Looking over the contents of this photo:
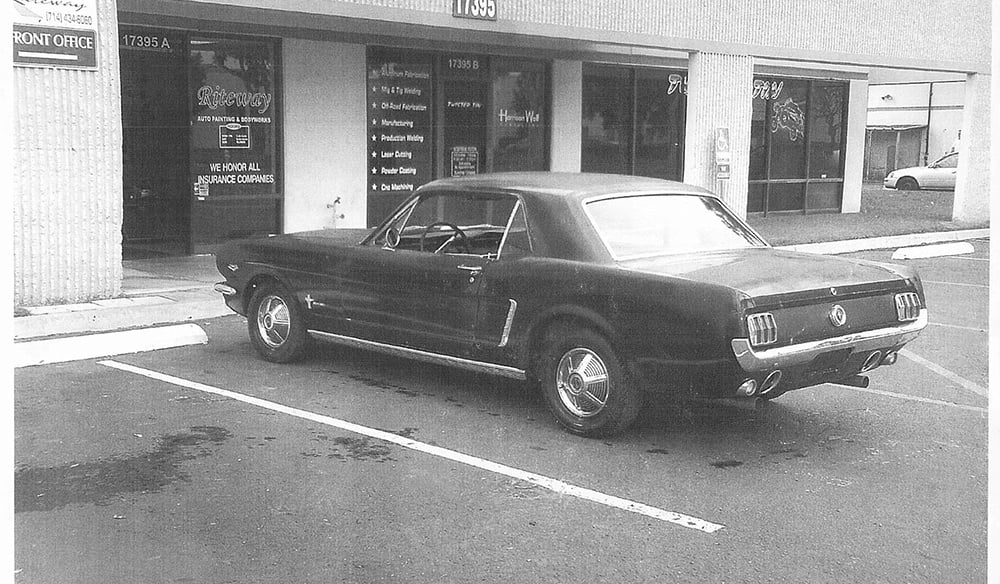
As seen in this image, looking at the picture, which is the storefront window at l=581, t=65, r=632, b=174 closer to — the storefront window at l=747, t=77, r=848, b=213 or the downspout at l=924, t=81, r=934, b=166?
the storefront window at l=747, t=77, r=848, b=213

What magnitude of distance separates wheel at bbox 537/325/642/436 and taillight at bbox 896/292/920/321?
4.97 ft

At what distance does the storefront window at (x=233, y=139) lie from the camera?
1323 centimetres

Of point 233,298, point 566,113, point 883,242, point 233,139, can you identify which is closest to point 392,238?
point 233,298

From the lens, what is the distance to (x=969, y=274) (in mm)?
13852

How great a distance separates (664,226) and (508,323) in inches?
41.9

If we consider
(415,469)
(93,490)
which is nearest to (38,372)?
(93,490)

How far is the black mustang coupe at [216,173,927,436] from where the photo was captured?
5.47 metres

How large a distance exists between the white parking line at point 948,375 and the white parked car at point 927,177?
21783mm

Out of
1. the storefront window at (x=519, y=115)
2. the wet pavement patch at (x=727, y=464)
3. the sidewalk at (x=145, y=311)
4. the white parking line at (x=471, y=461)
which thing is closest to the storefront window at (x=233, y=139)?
the sidewalk at (x=145, y=311)

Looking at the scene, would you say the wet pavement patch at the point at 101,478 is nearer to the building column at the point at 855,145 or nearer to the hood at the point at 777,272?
the hood at the point at 777,272

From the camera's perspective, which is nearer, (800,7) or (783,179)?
(800,7)

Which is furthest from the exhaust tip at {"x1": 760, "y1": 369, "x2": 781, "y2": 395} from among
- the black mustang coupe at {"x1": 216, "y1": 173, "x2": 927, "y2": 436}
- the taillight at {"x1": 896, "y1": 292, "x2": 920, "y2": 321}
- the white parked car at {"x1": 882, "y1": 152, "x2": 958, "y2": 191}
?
the white parked car at {"x1": 882, "y1": 152, "x2": 958, "y2": 191}

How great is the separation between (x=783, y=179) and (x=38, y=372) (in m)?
16.4

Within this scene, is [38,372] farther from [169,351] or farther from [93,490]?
[93,490]
